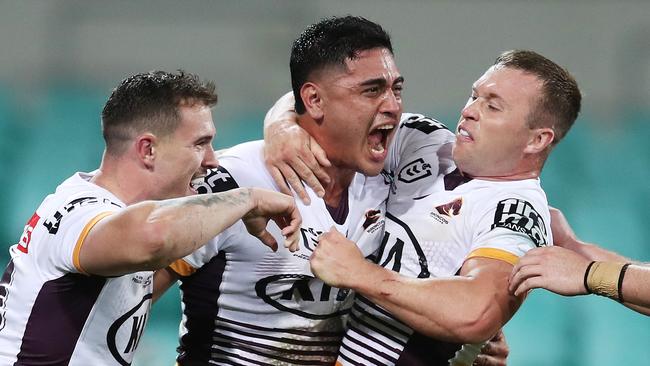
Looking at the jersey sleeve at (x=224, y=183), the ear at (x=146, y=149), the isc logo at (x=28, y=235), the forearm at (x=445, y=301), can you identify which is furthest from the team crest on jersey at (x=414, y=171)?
the isc logo at (x=28, y=235)

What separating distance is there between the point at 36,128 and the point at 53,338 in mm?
6924

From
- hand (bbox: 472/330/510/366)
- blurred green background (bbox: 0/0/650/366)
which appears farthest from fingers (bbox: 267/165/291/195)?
blurred green background (bbox: 0/0/650/366)

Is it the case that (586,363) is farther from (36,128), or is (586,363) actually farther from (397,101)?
(36,128)

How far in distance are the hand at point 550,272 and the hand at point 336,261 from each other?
21.9 inches

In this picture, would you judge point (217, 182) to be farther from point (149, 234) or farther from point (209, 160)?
point (149, 234)

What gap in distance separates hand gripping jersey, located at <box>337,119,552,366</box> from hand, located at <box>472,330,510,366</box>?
0.91ft

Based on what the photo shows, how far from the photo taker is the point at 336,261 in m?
3.71

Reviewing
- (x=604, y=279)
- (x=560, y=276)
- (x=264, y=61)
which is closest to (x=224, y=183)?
(x=560, y=276)

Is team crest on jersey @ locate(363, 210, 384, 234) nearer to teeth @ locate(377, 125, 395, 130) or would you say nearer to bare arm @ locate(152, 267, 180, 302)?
teeth @ locate(377, 125, 395, 130)

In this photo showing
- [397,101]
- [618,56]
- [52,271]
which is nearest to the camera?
[52,271]

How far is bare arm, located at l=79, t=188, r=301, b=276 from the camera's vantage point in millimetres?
3273

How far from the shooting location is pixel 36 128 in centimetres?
1012

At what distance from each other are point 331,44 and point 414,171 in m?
0.64

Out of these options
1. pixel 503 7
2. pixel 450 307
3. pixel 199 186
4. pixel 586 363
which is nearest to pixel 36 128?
pixel 503 7
